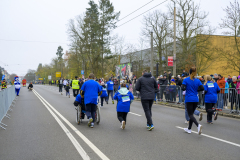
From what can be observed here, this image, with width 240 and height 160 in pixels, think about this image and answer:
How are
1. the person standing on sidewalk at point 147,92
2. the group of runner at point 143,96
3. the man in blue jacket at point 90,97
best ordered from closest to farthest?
the group of runner at point 143,96 < the person standing on sidewalk at point 147,92 < the man in blue jacket at point 90,97

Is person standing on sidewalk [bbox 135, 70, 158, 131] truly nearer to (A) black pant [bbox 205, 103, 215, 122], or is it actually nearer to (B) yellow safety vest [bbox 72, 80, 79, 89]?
(A) black pant [bbox 205, 103, 215, 122]

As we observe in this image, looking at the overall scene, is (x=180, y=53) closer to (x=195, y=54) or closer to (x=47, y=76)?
(x=195, y=54)

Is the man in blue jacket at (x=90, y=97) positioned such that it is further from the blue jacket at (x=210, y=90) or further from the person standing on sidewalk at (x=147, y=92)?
the blue jacket at (x=210, y=90)

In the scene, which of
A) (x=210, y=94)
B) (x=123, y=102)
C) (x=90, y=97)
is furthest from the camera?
(x=210, y=94)

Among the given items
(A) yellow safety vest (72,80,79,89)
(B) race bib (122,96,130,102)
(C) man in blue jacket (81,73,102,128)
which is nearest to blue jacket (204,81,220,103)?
(B) race bib (122,96,130,102)

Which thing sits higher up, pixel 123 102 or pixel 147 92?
pixel 147 92

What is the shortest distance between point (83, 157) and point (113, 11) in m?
38.5

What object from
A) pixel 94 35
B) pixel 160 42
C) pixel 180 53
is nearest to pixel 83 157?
pixel 180 53

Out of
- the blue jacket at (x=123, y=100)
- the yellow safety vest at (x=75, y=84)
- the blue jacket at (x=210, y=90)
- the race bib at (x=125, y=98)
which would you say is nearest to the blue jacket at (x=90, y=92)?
the blue jacket at (x=123, y=100)

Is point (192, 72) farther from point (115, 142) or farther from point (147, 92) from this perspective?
point (115, 142)

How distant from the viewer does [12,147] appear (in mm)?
5855

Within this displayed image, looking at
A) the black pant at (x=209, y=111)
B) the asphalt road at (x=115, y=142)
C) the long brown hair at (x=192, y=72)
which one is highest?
the long brown hair at (x=192, y=72)

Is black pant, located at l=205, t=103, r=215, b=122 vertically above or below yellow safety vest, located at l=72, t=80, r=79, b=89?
below

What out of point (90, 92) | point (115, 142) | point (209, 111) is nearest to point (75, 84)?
point (90, 92)
